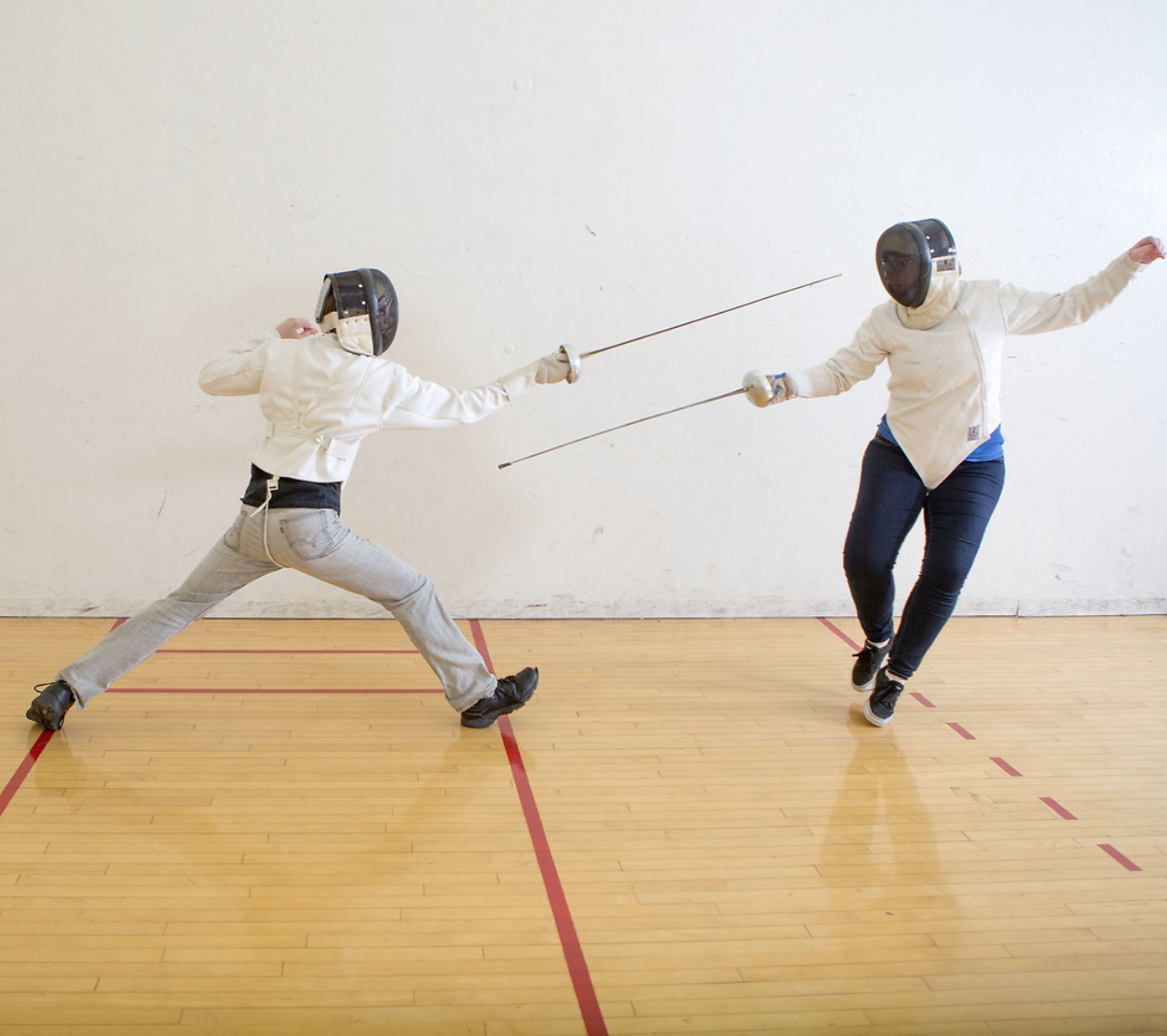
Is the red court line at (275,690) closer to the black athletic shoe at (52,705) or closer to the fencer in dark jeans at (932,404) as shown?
the black athletic shoe at (52,705)

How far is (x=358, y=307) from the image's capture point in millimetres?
2441

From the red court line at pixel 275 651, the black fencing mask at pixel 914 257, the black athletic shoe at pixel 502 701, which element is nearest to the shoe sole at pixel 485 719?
the black athletic shoe at pixel 502 701

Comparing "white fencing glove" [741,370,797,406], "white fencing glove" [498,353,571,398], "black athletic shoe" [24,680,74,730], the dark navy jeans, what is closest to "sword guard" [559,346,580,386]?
"white fencing glove" [498,353,571,398]

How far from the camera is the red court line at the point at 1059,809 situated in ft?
8.16

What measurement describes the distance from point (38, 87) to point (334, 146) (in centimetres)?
89

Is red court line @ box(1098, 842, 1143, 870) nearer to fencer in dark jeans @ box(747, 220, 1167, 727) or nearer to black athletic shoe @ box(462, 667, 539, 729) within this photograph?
fencer in dark jeans @ box(747, 220, 1167, 727)

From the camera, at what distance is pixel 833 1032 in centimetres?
170

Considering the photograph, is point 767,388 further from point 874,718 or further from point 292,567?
point 292,567

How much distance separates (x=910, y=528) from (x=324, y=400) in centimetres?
159

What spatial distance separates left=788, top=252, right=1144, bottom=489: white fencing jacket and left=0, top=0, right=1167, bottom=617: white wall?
3.05 feet

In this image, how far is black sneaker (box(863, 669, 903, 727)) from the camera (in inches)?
115

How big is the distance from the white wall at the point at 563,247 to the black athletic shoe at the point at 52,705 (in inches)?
38.3

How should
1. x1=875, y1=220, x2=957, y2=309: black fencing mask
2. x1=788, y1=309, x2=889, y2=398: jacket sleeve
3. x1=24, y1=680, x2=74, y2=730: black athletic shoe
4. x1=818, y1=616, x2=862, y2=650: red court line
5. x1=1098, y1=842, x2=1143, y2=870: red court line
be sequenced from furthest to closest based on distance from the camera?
x1=818, y1=616, x2=862, y2=650: red court line → x1=788, y1=309, x2=889, y2=398: jacket sleeve → x1=875, y1=220, x2=957, y2=309: black fencing mask → x1=24, y1=680, x2=74, y2=730: black athletic shoe → x1=1098, y1=842, x2=1143, y2=870: red court line

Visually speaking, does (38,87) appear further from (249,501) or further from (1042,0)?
(1042,0)
